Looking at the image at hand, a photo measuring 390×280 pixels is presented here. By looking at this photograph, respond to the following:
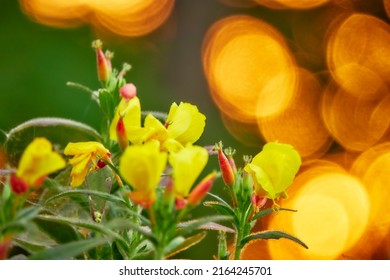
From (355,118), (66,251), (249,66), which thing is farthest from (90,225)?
(249,66)

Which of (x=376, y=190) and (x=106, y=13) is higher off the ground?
(x=106, y=13)

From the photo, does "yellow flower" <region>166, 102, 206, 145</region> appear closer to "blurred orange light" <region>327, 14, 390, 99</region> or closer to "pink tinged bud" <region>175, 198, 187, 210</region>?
"pink tinged bud" <region>175, 198, 187, 210</region>

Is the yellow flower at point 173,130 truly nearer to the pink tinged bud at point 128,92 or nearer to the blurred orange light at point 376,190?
the pink tinged bud at point 128,92

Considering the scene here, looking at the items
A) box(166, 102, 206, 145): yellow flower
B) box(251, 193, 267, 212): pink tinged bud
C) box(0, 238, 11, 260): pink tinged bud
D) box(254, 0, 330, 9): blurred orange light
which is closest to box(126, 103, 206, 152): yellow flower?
box(166, 102, 206, 145): yellow flower

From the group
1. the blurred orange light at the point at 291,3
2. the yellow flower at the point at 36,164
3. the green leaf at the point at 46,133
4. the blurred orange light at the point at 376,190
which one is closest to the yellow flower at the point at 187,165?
the yellow flower at the point at 36,164

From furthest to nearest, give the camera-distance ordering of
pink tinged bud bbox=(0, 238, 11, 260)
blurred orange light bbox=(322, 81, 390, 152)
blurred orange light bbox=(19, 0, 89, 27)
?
1. blurred orange light bbox=(322, 81, 390, 152)
2. blurred orange light bbox=(19, 0, 89, 27)
3. pink tinged bud bbox=(0, 238, 11, 260)

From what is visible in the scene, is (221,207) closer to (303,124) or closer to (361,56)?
(303,124)

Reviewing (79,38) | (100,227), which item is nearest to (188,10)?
(79,38)
